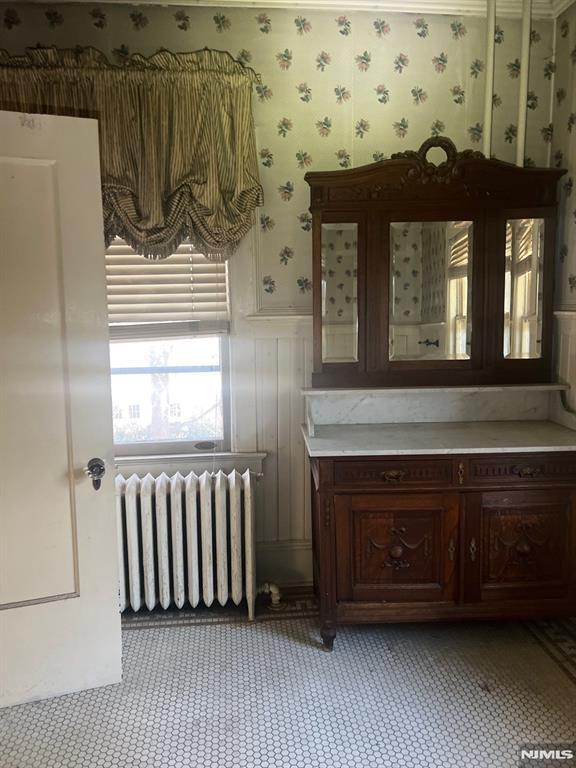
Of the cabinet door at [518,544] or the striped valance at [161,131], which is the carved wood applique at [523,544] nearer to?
the cabinet door at [518,544]

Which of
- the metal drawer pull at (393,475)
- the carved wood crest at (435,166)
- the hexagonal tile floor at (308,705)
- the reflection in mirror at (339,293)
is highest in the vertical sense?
the carved wood crest at (435,166)

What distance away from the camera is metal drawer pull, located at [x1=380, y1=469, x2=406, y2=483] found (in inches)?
88.0

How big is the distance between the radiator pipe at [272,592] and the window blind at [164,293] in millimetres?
1202

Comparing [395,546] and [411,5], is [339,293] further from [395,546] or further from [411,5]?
[411,5]

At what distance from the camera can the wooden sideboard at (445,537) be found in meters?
2.25

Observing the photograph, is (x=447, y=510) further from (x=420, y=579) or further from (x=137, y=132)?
(x=137, y=132)

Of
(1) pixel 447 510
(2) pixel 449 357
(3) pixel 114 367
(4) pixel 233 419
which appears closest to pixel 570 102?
(2) pixel 449 357

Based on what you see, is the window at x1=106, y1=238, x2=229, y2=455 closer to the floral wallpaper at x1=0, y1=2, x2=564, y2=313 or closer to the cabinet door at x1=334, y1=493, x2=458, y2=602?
the floral wallpaper at x1=0, y1=2, x2=564, y2=313

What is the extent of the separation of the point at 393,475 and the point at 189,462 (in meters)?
0.98

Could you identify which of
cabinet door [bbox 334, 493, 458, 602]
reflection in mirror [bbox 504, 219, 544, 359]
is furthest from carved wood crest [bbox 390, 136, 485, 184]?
cabinet door [bbox 334, 493, 458, 602]

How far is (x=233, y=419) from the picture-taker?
2.72m

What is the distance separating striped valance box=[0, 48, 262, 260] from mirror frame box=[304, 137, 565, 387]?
0.36 meters

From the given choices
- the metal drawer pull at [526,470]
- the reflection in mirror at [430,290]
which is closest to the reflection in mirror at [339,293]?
the reflection in mirror at [430,290]

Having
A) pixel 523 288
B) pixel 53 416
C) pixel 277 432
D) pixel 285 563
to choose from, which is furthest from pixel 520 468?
pixel 53 416
